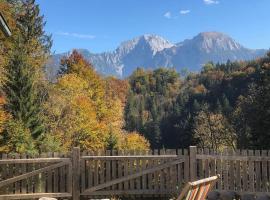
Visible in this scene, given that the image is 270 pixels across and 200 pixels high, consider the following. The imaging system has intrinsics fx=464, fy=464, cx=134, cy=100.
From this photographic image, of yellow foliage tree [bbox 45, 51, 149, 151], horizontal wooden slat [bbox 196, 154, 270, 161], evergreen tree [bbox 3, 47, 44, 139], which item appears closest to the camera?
horizontal wooden slat [bbox 196, 154, 270, 161]

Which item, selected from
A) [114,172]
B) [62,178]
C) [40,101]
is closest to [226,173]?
[114,172]

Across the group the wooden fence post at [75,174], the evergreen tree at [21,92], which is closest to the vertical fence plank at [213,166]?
the wooden fence post at [75,174]

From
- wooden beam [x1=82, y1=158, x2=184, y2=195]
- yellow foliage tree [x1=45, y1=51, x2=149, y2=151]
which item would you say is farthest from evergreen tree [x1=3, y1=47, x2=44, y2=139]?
wooden beam [x1=82, y1=158, x2=184, y2=195]

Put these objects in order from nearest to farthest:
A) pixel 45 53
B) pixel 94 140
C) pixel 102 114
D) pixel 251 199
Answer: pixel 251 199 < pixel 94 140 < pixel 45 53 < pixel 102 114

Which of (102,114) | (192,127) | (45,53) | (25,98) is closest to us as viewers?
(25,98)

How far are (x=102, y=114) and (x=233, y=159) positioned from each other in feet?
129

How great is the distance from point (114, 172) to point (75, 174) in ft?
3.50

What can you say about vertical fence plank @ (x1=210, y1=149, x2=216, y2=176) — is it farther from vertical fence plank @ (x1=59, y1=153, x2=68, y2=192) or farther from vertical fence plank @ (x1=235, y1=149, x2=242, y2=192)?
vertical fence plank @ (x1=59, y1=153, x2=68, y2=192)

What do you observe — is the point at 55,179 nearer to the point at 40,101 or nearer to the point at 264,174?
the point at 264,174

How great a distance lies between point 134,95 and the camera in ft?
408

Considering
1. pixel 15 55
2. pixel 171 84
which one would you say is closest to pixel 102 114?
pixel 15 55

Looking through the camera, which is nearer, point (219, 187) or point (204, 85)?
point (219, 187)

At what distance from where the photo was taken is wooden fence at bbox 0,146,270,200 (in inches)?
484

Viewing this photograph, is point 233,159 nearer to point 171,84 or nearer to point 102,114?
point 102,114
